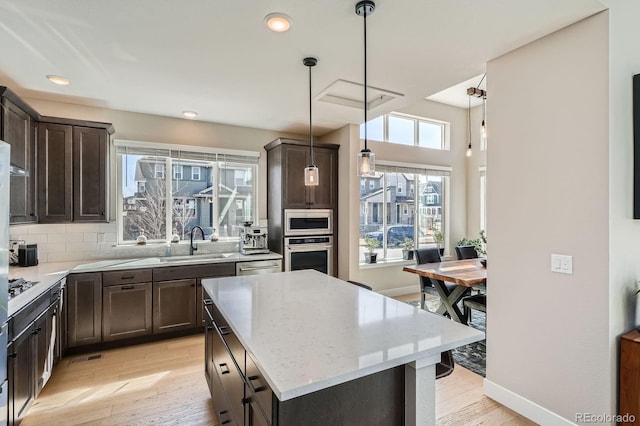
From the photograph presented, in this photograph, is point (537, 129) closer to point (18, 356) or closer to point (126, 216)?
point (18, 356)

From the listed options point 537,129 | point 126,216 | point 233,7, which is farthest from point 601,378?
point 126,216

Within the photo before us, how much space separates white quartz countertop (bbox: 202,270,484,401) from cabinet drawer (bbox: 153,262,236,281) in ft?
5.19

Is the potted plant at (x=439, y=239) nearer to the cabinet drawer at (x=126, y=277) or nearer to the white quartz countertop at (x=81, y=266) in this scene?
the white quartz countertop at (x=81, y=266)

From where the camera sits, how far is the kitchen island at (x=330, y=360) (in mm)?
1138

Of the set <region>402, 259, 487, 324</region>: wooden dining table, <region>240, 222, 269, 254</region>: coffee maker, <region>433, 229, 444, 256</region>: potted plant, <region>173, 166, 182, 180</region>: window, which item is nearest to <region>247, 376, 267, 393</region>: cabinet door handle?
<region>402, 259, 487, 324</region>: wooden dining table

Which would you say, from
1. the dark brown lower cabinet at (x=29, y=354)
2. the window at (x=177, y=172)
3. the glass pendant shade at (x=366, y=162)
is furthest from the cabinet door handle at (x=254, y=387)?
the window at (x=177, y=172)

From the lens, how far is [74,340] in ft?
10.5

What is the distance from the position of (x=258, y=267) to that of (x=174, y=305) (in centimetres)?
105

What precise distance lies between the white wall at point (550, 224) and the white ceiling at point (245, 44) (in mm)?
301

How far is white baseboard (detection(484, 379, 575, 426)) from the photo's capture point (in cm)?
207

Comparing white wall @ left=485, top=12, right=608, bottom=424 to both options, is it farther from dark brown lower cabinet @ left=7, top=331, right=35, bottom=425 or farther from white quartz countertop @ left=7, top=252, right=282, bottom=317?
dark brown lower cabinet @ left=7, top=331, right=35, bottom=425

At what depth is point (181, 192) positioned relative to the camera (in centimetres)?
432

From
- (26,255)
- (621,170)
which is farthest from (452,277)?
(26,255)

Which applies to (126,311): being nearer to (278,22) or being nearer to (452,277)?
(278,22)
